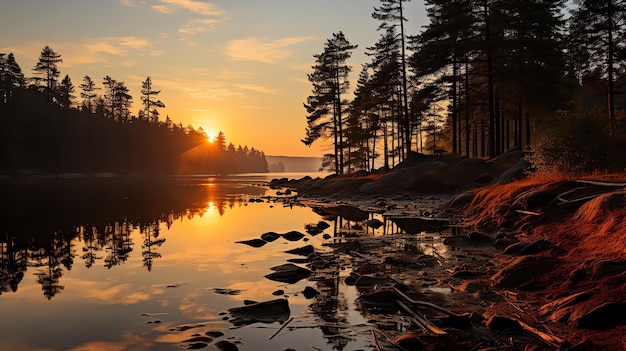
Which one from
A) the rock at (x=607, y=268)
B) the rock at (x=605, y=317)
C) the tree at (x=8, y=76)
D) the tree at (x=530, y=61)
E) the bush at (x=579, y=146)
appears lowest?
the rock at (x=605, y=317)

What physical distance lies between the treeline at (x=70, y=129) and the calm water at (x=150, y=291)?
71.9 metres

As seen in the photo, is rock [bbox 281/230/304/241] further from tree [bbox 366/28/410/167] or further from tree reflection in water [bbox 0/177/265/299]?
tree [bbox 366/28/410/167]

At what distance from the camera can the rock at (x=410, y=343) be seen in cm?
564

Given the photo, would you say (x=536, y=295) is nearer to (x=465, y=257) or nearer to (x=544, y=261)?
(x=544, y=261)

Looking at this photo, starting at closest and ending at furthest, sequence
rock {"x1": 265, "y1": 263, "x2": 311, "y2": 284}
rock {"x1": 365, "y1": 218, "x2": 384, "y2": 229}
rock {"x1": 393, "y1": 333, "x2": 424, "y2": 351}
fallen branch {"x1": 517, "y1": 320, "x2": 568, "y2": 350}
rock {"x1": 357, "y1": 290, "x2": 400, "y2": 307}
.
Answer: fallen branch {"x1": 517, "y1": 320, "x2": 568, "y2": 350}
rock {"x1": 393, "y1": 333, "x2": 424, "y2": 351}
rock {"x1": 357, "y1": 290, "x2": 400, "y2": 307}
rock {"x1": 265, "y1": 263, "x2": 311, "y2": 284}
rock {"x1": 365, "y1": 218, "x2": 384, "y2": 229}

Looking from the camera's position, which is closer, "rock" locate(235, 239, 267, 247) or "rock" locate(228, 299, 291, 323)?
"rock" locate(228, 299, 291, 323)

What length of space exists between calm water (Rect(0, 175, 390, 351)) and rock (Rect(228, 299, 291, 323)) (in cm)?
20

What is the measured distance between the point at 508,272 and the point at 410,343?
4160 mm

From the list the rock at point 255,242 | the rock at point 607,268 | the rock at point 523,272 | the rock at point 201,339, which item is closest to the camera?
the rock at point 201,339

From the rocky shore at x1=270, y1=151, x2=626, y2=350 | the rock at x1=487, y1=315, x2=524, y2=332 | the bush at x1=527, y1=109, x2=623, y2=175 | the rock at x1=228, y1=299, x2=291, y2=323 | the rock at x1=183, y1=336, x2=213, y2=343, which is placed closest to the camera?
the rocky shore at x1=270, y1=151, x2=626, y2=350

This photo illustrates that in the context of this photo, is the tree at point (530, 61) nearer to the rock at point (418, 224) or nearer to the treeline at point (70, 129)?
the rock at point (418, 224)

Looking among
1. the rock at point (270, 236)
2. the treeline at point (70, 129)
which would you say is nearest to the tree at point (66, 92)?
the treeline at point (70, 129)

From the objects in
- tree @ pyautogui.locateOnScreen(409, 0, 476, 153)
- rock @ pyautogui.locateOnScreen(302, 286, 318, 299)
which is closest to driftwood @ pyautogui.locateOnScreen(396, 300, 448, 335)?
rock @ pyautogui.locateOnScreen(302, 286, 318, 299)

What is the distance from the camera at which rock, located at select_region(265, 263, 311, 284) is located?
990cm
